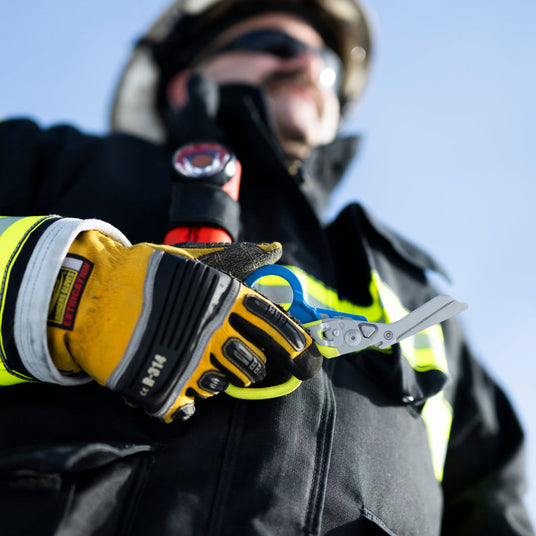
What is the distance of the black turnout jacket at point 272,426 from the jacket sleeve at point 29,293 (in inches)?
7.0

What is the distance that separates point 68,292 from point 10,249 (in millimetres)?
156

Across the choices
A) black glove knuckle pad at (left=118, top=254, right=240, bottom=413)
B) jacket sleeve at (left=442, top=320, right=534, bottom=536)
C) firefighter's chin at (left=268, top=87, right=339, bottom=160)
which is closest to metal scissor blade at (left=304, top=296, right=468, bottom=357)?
black glove knuckle pad at (left=118, top=254, right=240, bottom=413)

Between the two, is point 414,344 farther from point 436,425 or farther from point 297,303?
point 297,303

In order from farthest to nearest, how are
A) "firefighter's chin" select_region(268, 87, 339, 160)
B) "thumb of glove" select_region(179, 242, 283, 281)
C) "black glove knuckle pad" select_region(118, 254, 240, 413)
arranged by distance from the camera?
"firefighter's chin" select_region(268, 87, 339, 160) → "thumb of glove" select_region(179, 242, 283, 281) → "black glove knuckle pad" select_region(118, 254, 240, 413)

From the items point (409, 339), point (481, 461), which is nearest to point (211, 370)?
point (409, 339)

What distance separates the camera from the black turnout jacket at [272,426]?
1122 millimetres

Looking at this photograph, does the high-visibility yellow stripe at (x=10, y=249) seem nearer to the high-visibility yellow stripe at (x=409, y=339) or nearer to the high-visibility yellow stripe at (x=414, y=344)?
the high-visibility yellow stripe at (x=409, y=339)

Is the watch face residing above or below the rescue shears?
above

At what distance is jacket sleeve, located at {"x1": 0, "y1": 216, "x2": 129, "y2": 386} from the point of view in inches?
42.9

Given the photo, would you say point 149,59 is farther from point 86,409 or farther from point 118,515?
point 118,515

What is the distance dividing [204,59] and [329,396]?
260 centimetres

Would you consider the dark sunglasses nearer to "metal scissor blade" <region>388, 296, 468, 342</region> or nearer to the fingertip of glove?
"metal scissor blade" <region>388, 296, 468, 342</region>

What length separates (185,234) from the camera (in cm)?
157

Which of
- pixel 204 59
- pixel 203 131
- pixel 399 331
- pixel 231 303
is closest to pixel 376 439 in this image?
pixel 399 331
